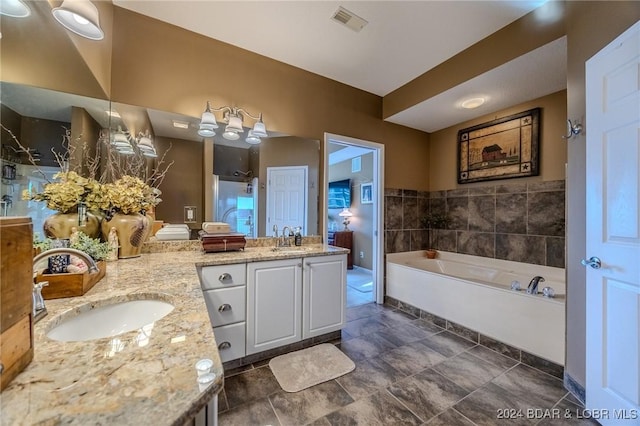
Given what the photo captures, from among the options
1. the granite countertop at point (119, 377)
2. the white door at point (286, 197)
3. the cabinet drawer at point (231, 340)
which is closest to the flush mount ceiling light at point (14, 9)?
the granite countertop at point (119, 377)

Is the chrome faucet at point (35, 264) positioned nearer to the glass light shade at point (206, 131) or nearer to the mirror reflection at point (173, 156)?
the mirror reflection at point (173, 156)

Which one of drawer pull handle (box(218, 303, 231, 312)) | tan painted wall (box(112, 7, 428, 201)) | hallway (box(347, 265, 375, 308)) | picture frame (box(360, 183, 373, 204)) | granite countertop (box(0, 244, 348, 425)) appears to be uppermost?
tan painted wall (box(112, 7, 428, 201))

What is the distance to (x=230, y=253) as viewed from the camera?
2037 millimetres

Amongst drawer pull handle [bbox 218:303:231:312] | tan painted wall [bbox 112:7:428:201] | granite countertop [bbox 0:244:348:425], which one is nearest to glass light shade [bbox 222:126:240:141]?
tan painted wall [bbox 112:7:428:201]

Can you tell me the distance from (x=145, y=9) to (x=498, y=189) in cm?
397

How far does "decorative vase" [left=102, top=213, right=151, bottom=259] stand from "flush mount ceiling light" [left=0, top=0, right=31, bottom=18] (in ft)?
3.60

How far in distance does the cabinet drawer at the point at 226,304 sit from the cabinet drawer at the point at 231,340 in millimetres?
45

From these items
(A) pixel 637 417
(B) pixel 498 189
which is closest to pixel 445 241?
(B) pixel 498 189

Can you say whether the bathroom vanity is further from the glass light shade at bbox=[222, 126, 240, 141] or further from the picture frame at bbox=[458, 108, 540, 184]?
the picture frame at bbox=[458, 108, 540, 184]

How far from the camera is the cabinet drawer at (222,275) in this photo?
5.65ft

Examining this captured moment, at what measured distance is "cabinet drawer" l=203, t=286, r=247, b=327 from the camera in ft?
5.74

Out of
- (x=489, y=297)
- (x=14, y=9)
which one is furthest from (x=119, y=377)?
(x=489, y=297)

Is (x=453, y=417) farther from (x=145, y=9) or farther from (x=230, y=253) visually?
(x=145, y=9)

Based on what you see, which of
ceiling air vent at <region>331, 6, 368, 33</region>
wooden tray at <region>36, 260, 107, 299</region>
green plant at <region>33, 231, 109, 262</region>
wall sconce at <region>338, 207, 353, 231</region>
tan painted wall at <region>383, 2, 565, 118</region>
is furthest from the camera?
wall sconce at <region>338, 207, 353, 231</region>
